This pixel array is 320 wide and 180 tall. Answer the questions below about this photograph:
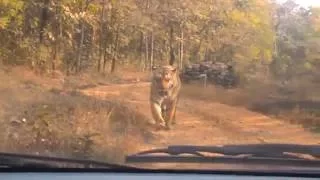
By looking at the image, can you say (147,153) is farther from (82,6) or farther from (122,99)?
(82,6)

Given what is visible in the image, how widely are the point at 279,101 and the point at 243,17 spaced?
0.50 meters

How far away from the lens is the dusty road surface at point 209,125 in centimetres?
459

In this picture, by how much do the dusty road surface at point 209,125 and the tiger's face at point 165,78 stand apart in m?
0.07

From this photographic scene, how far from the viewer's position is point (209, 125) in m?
4.77

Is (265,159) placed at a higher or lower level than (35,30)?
lower

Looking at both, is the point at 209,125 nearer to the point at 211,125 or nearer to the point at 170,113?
the point at 211,125

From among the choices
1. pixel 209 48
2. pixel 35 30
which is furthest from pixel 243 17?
pixel 35 30

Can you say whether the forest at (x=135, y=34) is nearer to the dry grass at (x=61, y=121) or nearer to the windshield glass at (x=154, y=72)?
the windshield glass at (x=154, y=72)

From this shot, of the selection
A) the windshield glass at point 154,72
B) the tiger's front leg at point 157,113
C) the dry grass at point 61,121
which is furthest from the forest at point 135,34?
the tiger's front leg at point 157,113

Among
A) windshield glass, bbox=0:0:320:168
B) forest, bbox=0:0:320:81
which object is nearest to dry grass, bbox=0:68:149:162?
windshield glass, bbox=0:0:320:168

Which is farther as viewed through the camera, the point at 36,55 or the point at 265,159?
the point at 36,55

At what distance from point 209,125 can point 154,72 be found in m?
0.43

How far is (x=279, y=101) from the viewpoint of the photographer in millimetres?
4719

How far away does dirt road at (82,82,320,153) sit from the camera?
459 cm
